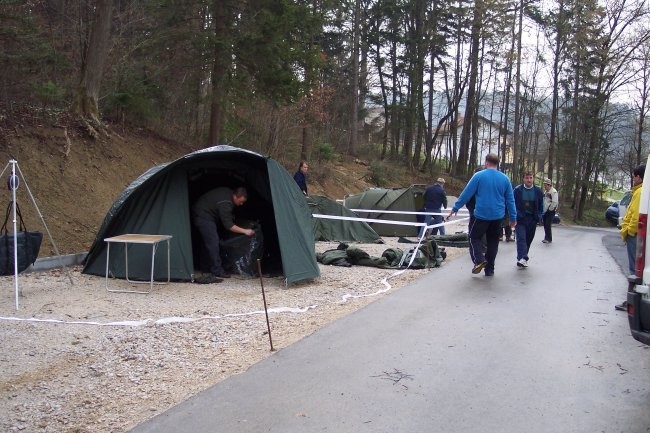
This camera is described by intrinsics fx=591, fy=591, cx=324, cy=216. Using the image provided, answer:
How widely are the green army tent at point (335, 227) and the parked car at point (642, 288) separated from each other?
1047cm

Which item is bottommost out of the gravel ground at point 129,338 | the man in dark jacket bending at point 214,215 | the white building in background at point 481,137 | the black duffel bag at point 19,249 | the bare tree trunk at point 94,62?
the gravel ground at point 129,338

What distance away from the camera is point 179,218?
31.6 feet

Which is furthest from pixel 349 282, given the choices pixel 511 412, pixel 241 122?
pixel 241 122

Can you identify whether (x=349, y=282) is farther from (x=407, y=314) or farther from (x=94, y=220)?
(x=94, y=220)

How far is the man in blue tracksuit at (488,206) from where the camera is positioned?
9461 millimetres

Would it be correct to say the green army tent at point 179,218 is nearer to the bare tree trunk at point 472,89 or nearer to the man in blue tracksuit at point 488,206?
the man in blue tracksuit at point 488,206

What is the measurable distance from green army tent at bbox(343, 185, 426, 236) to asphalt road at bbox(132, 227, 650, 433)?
9297 mm

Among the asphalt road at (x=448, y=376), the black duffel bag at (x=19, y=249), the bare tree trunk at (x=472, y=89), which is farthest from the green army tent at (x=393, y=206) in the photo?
the bare tree trunk at (x=472, y=89)

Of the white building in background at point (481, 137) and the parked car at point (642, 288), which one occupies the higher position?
the white building in background at point (481, 137)

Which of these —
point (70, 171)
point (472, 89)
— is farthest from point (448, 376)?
point (472, 89)

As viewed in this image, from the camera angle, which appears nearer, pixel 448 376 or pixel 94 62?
pixel 448 376

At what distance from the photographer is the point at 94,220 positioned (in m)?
12.5

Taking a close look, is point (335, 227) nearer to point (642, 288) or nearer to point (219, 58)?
point (219, 58)

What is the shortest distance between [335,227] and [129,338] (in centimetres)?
938
